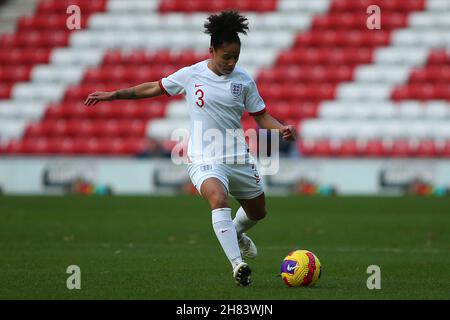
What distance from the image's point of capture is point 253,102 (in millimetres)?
8812

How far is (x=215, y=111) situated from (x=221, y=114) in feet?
0.20

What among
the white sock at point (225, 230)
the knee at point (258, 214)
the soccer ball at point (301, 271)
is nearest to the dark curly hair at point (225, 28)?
the white sock at point (225, 230)

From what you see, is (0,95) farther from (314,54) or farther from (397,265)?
(397,265)

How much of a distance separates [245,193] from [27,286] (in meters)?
2.14

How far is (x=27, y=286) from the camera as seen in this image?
26.6 feet

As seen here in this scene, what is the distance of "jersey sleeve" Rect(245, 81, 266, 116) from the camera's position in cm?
873

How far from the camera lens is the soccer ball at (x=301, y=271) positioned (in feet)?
26.8

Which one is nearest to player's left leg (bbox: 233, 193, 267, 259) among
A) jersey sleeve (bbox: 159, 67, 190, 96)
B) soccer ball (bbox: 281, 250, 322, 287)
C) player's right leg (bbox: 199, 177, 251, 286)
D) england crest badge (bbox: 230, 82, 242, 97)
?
player's right leg (bbox: 199, 177, 251, 286)

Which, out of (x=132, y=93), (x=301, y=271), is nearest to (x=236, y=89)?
(x=132, y=93)

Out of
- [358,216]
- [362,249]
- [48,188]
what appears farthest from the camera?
[48,188]

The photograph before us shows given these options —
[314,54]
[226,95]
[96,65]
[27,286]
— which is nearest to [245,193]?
[226,95]

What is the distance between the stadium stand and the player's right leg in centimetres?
1744

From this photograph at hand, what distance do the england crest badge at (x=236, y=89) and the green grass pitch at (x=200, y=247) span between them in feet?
5.51

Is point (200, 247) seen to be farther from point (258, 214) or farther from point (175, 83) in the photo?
point (175, 83)
